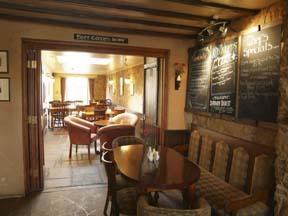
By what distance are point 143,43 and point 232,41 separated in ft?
4.49

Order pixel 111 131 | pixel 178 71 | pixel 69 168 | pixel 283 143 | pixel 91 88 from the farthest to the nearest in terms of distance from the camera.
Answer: pixel 91 88
pixel 111 131
pixel 69 168
pixel 178 71
pixel 283 143

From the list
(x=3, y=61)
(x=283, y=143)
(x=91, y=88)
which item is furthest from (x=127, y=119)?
(x=91, y=88)

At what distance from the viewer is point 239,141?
279cm

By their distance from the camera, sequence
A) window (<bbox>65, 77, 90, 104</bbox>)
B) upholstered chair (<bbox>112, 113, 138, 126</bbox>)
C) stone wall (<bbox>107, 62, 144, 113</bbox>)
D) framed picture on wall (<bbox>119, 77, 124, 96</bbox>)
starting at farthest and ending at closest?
window (<bbox>65, 77, 90, 104</bbox>) → framed picture on wall (<bbox>119, 77, 124, 96</bbox>) → stone wall (<bbox>107, 62, 144, 113</bbox>) → upholstered chair (<bbox>112, 113, 138, 126</bbox>)

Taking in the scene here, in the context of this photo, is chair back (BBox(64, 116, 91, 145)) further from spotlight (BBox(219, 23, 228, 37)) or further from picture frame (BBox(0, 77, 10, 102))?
spotlight (BBox(219, 23, 228, 37))

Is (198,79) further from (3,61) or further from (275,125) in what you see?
(3,61)

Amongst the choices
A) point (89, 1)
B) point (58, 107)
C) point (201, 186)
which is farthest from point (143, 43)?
→ point (58, 107)

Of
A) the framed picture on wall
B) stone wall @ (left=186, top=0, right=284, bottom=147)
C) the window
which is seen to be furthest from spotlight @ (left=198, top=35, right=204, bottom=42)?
the window

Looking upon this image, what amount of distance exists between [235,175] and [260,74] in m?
1.16

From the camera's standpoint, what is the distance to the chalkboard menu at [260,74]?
2.27m

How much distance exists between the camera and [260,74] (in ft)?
8.00

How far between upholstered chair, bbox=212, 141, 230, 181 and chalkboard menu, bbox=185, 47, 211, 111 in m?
0.64

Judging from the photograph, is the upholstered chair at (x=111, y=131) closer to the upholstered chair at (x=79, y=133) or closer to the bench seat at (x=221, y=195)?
the upholstered chair at (x=79, y=133)

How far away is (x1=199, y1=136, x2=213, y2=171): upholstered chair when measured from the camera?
3.18 meters
